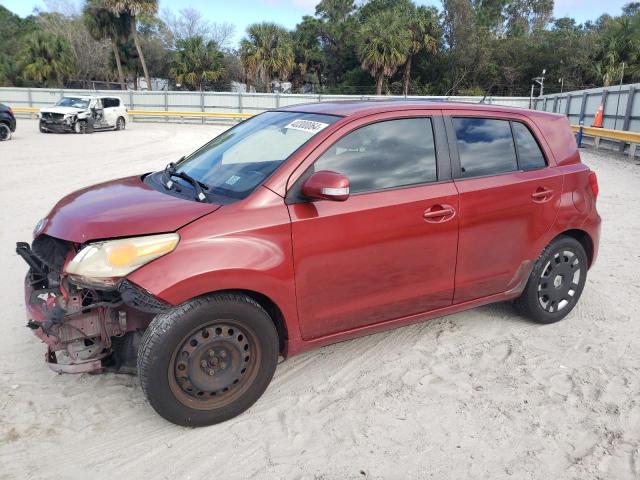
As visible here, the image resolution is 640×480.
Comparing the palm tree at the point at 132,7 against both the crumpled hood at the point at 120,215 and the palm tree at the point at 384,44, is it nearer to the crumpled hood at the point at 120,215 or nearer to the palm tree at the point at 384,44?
the palm tree at the point at 384,44

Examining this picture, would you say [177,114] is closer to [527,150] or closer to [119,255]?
[527,150]

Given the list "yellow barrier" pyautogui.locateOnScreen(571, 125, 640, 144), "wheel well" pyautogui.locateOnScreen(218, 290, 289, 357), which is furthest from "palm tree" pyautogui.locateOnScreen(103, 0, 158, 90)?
"wheel well" pyautogui.locateOnScreen(218, 290, 289, 357)

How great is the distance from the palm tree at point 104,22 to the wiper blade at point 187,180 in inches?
1626

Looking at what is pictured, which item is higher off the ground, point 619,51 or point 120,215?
point 619,51

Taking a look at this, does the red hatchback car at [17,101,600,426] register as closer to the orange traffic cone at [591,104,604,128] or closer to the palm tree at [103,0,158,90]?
the orange traffic cone at [591,104,604,128]

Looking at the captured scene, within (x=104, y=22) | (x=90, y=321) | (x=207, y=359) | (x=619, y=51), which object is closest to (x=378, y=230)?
(x=207, y=359)

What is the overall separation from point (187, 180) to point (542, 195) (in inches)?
102

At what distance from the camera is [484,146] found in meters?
3.84

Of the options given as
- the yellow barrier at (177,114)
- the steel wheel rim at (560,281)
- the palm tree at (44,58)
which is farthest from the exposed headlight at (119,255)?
the palm tree at (44,58)

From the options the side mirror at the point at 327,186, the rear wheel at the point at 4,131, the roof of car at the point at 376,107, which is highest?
the roof of car at the point at 376,107

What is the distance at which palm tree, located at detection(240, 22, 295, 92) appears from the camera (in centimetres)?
4038

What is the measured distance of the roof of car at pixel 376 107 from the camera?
3473 mm

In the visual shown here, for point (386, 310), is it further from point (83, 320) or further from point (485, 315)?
point (83, 320)

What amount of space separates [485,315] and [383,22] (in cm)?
3825
